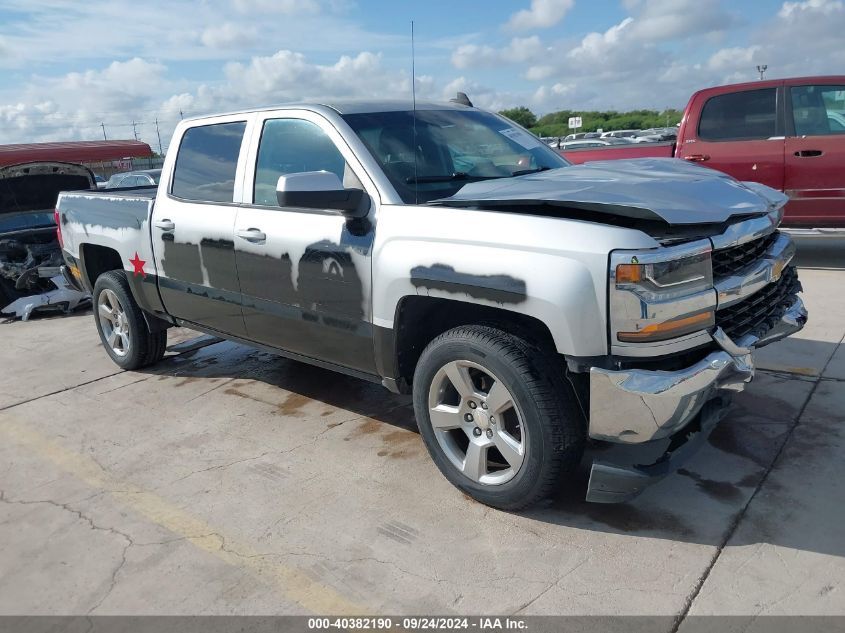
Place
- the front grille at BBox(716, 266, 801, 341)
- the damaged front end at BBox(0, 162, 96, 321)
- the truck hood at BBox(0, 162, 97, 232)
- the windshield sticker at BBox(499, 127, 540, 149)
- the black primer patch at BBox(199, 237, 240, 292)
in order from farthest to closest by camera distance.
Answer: the damaged front end at BBox(0, 162, 96, 321), the truck hood at BBox(0, 162, 97, 232), the windshield sticker at BBox(499, 127, 540, 149), the black primer patch at BBox(199, 237, 240, 292), the front grille at BBox(716, 266, 801, 341)

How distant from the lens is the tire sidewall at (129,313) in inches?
213

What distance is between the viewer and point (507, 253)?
9.56 ft

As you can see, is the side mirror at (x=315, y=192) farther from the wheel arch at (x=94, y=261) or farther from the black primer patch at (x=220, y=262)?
the wheel arch at (x=94, y=261)

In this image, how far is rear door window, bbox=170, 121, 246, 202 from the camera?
434cm

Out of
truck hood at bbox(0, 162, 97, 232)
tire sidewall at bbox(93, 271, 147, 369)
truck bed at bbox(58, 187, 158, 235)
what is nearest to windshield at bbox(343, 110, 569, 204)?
truck bed at bbox(58, 187, 158, 235)

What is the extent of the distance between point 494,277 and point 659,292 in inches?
25.8

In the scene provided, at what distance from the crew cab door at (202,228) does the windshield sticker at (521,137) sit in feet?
5.27

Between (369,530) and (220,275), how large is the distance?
197 cm

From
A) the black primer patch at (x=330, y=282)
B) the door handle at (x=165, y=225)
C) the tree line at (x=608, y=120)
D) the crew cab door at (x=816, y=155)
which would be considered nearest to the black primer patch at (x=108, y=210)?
the door handle at (x=165, y=225)

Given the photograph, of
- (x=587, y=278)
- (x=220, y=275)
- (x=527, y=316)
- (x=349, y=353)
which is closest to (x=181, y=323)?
(x=220, y=275)

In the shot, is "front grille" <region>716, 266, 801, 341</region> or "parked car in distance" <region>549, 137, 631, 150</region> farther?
"parked car in distance" <region>549, 137, 631, 150</region>

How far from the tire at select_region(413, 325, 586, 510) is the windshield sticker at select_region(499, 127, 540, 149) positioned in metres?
1.69

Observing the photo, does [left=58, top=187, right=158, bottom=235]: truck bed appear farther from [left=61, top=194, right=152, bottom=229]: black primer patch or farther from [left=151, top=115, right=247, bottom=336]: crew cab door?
[left=151, top=115, right=247, bottom=336]: crew cab door

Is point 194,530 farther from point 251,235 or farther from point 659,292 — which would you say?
point 659,292
